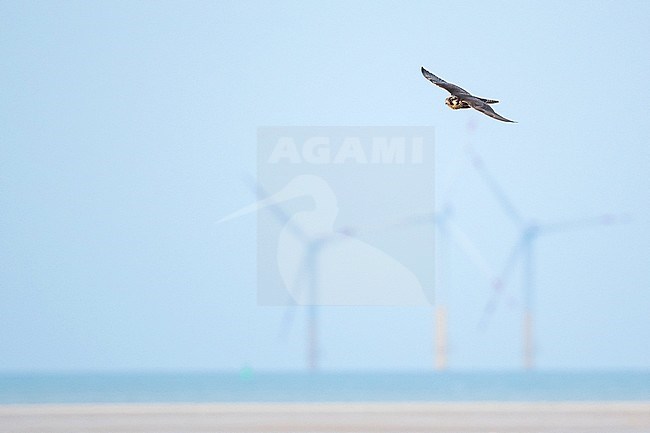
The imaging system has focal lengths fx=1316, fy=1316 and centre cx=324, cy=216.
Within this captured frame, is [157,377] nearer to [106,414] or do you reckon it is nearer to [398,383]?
[398,383]

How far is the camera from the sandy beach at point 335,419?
1780 cm

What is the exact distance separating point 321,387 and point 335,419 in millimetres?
20538

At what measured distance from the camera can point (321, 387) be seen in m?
40.5

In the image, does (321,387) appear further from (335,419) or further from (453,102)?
(453,102)

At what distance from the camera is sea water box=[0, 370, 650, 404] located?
115 ft

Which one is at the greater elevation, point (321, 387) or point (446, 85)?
point (446, 85)

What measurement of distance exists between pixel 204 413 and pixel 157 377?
85.0ft

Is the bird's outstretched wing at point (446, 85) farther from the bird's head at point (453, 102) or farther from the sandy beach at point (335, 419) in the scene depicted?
the sandy beach at point (335, 419)

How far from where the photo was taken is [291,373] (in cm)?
4925

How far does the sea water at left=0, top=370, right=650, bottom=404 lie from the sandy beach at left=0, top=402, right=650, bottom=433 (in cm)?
1037

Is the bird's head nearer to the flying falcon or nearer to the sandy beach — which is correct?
the flying falcon

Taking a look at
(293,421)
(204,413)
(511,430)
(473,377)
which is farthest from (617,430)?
(473,377)

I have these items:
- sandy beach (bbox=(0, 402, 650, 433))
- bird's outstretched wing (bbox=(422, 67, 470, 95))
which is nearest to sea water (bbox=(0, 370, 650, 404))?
sandy beach (bbox=(0, 402, 650, 433))

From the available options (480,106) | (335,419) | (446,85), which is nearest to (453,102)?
(446,85)
